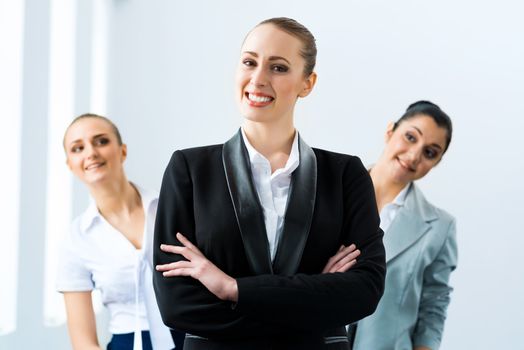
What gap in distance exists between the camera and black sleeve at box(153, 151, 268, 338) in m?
1.78

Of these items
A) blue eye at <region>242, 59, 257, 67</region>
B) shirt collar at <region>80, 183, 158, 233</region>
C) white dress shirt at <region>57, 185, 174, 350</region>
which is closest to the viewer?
blue eye at <region>242, 59, 257, 67</region>

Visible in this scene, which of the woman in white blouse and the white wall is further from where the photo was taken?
the white wall

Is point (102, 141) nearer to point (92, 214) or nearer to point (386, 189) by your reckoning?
point (92, 214)

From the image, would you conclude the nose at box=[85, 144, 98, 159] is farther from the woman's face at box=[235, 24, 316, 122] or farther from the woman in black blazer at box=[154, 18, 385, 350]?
the woman's face at box=[235, 24, 316, 122]

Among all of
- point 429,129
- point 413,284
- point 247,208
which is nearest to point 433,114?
point 429,129

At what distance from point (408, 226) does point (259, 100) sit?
1.12 metres

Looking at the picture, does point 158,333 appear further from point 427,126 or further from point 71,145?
point 427,126

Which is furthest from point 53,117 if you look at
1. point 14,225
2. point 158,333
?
point 158,333

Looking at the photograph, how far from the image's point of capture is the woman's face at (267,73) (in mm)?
1827

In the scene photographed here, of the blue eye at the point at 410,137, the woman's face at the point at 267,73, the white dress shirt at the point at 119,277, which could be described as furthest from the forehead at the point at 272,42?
the blue eye at the point at 410,137

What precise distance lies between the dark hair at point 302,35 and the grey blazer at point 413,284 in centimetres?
100

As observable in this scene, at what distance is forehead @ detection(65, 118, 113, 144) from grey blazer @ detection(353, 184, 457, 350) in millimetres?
1049

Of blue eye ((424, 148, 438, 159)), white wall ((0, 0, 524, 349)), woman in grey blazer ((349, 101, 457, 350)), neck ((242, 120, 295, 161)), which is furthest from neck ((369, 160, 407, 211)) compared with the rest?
white wall ((0, 0, 524, 349))

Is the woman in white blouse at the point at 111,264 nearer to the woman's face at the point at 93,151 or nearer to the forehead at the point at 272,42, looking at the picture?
the woman's face at the point at 93,151
